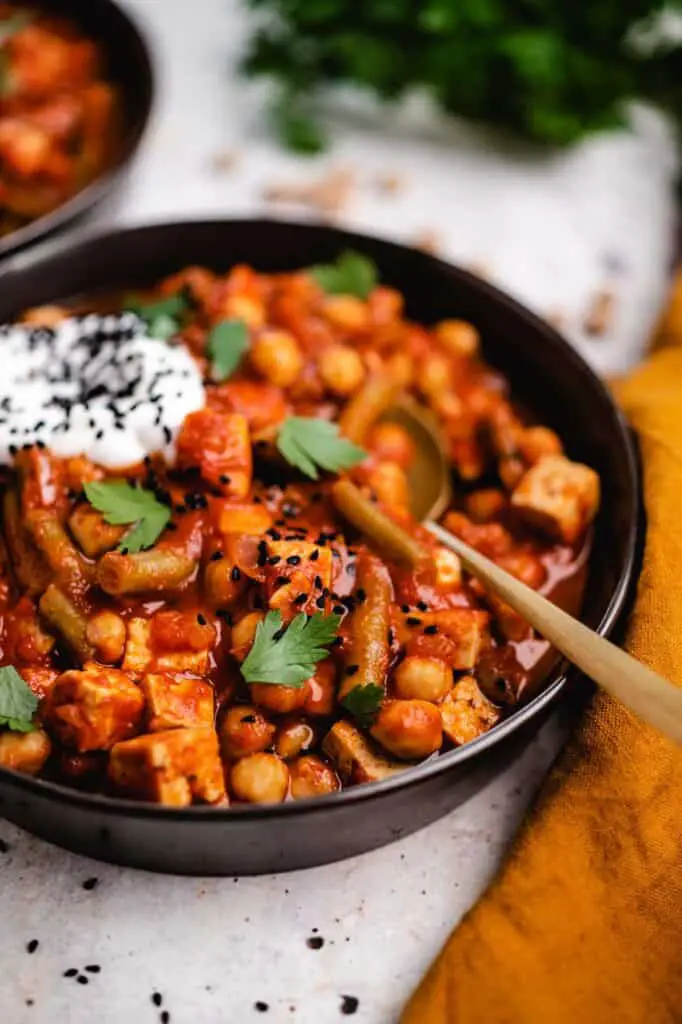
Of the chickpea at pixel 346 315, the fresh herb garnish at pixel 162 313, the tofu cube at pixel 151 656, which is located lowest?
the tofu cube at pixel 151 656

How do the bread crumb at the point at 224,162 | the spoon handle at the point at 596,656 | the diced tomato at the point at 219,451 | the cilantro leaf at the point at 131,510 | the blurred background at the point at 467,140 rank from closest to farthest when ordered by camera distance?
→ 1. the spoon handle at the point at 596,656
2. the cilantro leaf at the point at 131,510
3. the diced tomato at the point at 219,451
4. the blurred background at the point at 467,140
5. the bread crumb at the point at 224,162

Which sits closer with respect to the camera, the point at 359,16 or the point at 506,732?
the point at 506,732

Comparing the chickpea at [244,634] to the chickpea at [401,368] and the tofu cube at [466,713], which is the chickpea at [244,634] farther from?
the chickpea at [401,368]

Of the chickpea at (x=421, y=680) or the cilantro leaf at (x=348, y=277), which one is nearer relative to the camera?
the chickpea at (x=421, y=680)

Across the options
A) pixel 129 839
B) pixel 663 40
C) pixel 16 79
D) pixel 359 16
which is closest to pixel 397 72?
pixel 359 16

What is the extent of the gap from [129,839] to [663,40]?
13.2ft

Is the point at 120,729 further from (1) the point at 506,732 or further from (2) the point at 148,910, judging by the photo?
→ (1) the point at 506,732

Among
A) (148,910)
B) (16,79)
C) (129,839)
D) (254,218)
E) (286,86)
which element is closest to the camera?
(129,839)

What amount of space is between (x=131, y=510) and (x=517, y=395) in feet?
4.79

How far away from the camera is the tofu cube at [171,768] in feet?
8.29

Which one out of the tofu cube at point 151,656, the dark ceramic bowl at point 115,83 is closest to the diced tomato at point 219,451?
the tofu cube at point 151,656

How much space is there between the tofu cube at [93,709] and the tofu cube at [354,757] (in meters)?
0.46

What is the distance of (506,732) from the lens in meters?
2.63

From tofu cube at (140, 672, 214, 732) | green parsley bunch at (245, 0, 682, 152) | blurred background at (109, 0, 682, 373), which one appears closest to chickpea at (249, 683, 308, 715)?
tofu cube at (140, 672, 214, 732)
